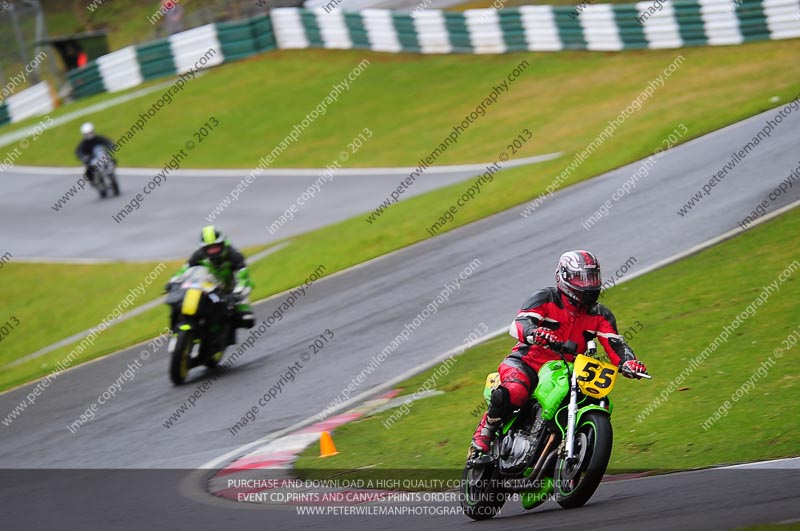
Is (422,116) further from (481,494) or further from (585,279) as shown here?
(481,494)

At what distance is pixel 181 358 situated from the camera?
13812 millimetres

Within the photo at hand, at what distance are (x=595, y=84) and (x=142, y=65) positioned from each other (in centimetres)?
1681

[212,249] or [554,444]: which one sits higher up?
[554,444]

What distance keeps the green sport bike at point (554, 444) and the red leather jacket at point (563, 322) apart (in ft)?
0.40

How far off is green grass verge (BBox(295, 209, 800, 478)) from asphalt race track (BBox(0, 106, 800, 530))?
450 mm

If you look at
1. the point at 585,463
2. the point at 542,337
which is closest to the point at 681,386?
the point at 542,337

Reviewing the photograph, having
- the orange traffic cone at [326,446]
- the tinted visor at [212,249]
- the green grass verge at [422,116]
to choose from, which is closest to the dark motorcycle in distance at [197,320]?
the tinted visor at [212,249]

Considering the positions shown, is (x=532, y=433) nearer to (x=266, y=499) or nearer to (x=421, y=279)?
(x=266, y=499)

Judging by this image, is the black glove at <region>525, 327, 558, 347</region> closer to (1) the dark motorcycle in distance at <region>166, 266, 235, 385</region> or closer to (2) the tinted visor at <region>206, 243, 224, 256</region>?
(1) the dark motorcycle in distance at <region>166, 266, 235, 385</region>

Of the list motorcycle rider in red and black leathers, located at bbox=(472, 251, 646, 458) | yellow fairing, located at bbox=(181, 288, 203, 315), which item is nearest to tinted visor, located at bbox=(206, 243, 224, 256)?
yellow fairing, located at bbox=(181, 288, 203, 315)

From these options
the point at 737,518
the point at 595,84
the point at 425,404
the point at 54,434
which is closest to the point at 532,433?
the point at 737,518

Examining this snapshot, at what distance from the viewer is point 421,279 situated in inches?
661

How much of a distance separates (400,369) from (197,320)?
8.66 ft

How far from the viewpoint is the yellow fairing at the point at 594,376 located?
7.43 metres
